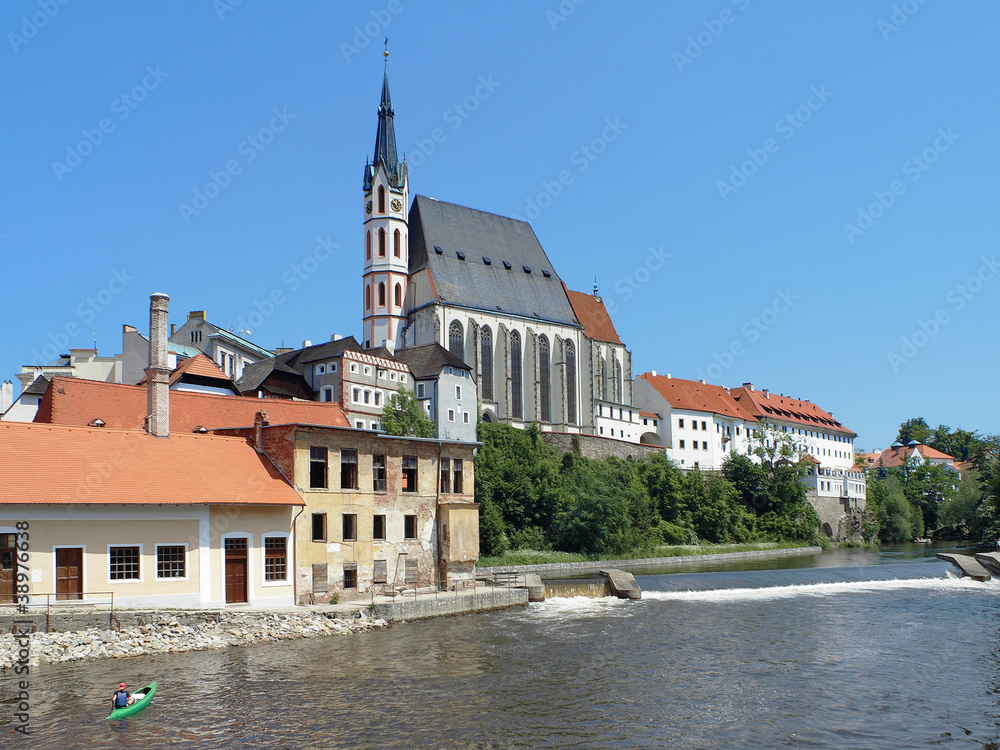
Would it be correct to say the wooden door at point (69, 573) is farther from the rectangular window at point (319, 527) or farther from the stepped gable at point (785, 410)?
the stepped gable at point (785, 410)

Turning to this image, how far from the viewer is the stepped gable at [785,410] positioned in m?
137

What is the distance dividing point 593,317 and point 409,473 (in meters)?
80.2

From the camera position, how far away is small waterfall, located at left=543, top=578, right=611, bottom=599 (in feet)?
153

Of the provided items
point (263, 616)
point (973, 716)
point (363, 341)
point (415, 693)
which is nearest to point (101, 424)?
point (263, 616)

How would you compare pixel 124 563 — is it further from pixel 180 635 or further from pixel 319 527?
pixel 319 527

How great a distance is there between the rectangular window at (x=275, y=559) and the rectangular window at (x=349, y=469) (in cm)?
419

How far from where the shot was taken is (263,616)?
33.2 metres

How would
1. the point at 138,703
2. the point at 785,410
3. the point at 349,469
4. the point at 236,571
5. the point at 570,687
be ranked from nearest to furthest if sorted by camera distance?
the point at 138,703 → the point at 570,687 → the point at 236,571 → the point at 349,469 → the point at 785,410

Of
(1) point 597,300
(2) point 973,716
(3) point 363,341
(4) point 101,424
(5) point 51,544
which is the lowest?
(2) point 973,716

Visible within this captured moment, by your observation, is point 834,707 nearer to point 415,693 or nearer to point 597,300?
point 415,693

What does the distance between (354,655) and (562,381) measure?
261 ft

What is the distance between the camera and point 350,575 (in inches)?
1547

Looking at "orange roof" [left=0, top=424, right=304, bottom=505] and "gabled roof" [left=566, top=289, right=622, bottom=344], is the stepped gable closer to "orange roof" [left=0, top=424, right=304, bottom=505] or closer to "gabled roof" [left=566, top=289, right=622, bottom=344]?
"gabled roof" [left=566, top=289, right=622, bottom=344]

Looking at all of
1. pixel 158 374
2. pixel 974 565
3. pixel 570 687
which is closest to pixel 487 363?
pixel 974 565
